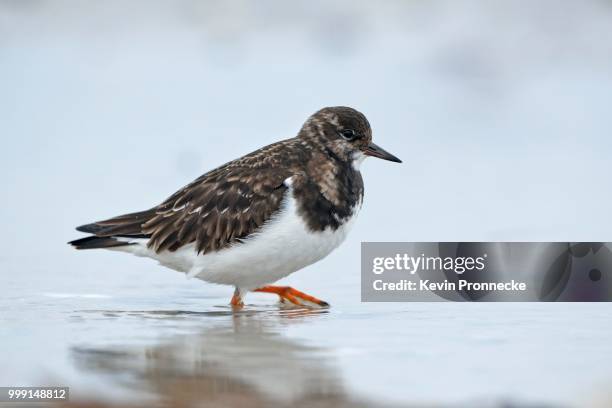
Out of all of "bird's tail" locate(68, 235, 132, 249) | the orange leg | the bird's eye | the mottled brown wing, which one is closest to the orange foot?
the orange leg

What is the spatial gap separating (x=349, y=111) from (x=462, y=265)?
1.79 m

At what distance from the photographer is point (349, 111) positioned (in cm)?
901

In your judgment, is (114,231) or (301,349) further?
(114,231)

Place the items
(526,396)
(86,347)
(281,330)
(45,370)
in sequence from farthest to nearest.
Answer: (281,330) < (86,347) < (45,370) < (526,396)

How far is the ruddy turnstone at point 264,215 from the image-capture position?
26.9ft

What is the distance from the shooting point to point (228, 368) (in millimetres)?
5941

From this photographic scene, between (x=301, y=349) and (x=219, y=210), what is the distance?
2213 millimetres

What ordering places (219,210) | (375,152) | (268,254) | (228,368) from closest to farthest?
(228,368) < (268,254) < (219,210) < (375,152)

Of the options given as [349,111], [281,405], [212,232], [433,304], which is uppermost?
[349,111]

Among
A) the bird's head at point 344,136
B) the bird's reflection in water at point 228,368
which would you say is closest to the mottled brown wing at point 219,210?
the bird's head at point 344,136

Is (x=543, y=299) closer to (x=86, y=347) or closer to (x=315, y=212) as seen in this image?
(x=315, y=212)

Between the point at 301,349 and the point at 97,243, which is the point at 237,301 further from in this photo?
the point at 301,349

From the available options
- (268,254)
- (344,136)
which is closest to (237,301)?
(268,254)

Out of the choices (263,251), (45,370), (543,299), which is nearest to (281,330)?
(263,251)
